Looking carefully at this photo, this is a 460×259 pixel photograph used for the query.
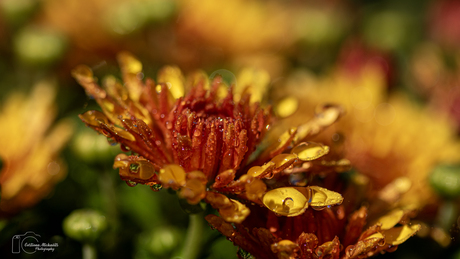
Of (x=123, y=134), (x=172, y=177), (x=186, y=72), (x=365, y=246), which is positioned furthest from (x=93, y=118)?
(x=186, y=72)

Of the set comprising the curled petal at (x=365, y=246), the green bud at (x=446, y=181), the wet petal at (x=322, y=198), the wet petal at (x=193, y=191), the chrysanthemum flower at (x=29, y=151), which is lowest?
the chrysanthemum flower at (x=29, y=151)

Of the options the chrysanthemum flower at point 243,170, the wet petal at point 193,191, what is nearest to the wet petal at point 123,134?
the chrysanthemum flower at point 243,170

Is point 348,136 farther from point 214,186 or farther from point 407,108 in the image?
point 214,186

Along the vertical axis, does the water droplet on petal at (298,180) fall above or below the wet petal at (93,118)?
below

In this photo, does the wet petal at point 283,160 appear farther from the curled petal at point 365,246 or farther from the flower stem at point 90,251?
the flower stem at point 90,251

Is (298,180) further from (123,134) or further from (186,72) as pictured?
(186,72)

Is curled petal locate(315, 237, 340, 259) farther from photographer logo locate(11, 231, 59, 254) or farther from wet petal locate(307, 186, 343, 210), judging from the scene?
photographer logo locate(11, 231, 59, 254)
